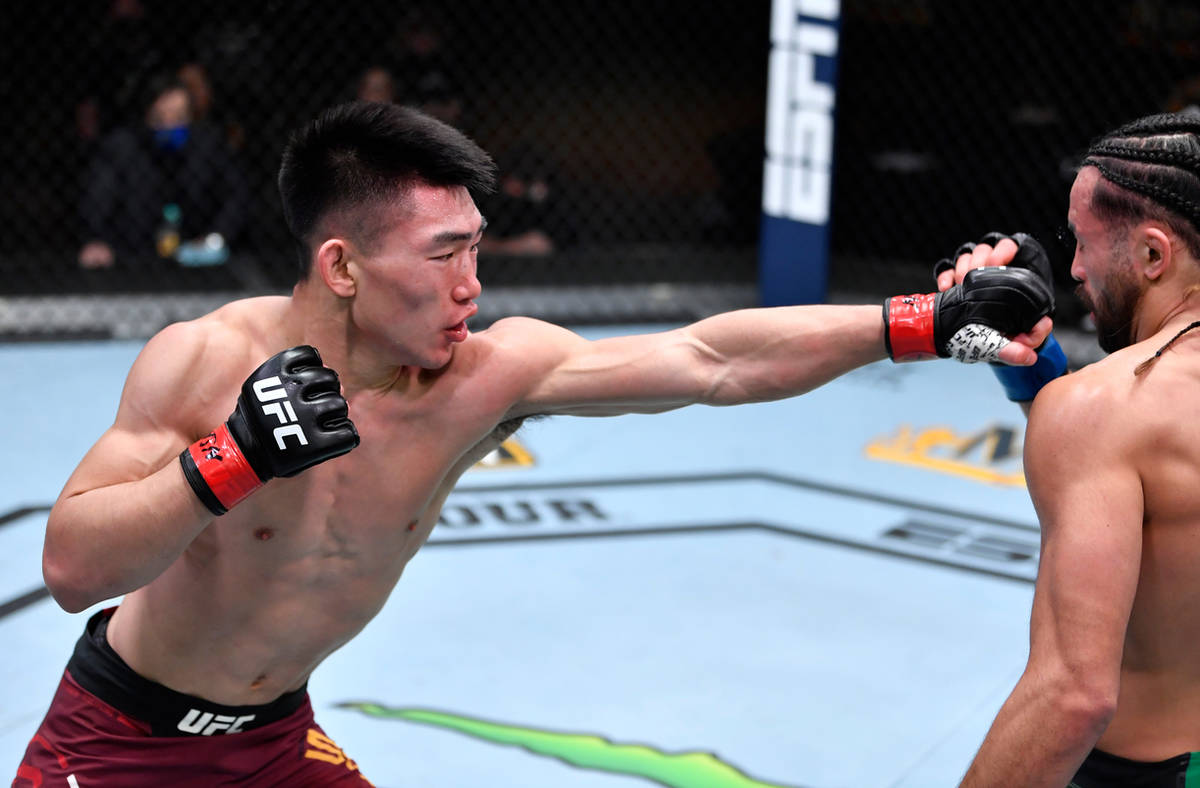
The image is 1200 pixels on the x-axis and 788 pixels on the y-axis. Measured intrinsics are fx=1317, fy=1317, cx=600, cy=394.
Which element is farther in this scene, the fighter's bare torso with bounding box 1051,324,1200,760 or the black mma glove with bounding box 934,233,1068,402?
the black mma glove with bounding box 934,233,1068,402

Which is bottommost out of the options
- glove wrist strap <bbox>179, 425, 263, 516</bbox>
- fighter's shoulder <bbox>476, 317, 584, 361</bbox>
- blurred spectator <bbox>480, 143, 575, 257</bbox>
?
blurred spectator <bbox>480, 143, 575, 257</bbox>

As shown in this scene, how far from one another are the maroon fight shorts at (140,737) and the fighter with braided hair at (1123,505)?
113 centimetres

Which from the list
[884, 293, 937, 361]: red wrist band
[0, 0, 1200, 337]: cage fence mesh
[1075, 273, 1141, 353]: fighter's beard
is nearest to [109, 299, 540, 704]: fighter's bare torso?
[884, 293, 937, 361]: red wrist band

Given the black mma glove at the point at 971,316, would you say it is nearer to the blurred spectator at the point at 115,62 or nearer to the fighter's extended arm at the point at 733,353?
the fighter's extended arm at the point at 733,353

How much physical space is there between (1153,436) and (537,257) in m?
5.48

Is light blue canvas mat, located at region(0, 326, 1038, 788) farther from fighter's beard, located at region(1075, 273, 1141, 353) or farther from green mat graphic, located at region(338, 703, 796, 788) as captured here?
fighter's beard, located at region(1075, 273, 1141, 353)

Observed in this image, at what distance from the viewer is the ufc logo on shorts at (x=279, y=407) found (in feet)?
5.72

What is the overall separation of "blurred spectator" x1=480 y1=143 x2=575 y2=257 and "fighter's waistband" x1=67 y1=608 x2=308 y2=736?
4.81 meters

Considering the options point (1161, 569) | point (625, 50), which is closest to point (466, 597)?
point (1161, 569)

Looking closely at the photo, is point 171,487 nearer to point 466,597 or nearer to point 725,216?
point 466,597

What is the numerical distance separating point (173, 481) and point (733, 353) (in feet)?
2.87

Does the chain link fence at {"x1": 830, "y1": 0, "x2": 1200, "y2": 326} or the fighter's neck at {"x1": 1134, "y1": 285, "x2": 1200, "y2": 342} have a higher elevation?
the fighter's neck at {"x1": 1134, "y1": 285, "x2": 1200, "y2": 342}

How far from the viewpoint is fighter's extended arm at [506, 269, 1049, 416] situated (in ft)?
6.37

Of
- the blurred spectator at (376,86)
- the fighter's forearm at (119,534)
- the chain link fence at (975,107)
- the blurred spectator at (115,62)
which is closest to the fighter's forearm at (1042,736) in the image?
the fighter's forearm at (119,534)
